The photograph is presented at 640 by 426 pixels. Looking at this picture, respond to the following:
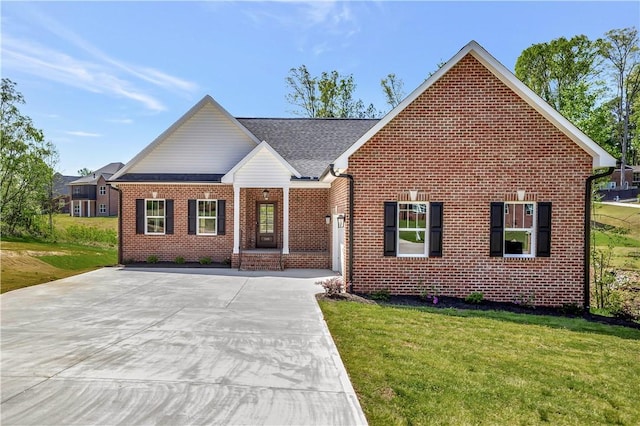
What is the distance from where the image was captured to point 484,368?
18.9ft

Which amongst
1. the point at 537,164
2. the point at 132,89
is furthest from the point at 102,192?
the point at 537,164

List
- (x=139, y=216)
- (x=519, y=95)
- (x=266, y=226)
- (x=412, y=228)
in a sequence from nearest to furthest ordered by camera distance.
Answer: (x=519, y=95)
(x=412, y=228)
(x=139, y=216)
(x=266, y=226)

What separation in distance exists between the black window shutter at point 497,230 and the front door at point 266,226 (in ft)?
30.3

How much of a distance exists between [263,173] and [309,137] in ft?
13.5

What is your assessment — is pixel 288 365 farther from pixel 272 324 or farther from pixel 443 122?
pixel 443 122

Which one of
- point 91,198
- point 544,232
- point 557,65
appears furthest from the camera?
point 91,198

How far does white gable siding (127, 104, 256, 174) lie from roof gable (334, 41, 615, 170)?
25.1 ft

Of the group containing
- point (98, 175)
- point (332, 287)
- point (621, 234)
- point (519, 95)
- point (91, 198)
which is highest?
point (98, 175)

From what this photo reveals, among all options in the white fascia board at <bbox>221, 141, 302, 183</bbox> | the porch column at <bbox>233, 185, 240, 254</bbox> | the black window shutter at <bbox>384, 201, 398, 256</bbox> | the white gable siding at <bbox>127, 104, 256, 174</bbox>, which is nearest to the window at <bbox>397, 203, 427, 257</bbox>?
the black window shutter at <bbox>384, 201, 398, 256</bbox>

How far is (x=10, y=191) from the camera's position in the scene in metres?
27.2

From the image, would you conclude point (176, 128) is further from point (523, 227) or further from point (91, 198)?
point (91, 198)

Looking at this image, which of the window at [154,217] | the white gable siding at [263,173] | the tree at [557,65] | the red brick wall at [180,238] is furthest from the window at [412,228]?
the tree at [557,65]

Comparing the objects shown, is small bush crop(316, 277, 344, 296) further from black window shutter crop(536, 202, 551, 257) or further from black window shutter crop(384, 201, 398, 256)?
black window shutter crop(536, 202, 551, 257)

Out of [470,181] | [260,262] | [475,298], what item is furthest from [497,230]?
[260,262]
